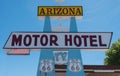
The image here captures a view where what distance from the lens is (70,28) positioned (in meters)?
18.9

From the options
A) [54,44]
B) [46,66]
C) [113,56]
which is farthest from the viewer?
[113,56]

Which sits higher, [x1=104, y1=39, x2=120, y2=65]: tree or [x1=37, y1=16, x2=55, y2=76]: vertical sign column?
[x1=104, y1=39, x2=120, y2=65]: tree

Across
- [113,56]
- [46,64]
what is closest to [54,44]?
[46,64]

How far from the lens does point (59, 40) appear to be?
17078 millimetres

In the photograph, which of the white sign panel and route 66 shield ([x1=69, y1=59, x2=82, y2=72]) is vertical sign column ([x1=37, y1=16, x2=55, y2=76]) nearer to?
route 66 shield ([x1=69, y1=59, x2=82, y2=72])

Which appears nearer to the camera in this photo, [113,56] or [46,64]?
[46,64]

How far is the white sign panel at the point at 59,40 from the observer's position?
16.9 m

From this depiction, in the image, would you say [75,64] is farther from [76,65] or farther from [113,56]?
[113,56]

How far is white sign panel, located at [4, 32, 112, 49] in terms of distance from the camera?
16859 mm

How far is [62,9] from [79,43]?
405cm

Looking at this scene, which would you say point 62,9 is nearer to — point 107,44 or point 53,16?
point 53,16

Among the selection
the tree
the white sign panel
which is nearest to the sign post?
the white sign panel

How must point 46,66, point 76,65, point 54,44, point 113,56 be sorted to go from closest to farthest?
point 54,44 → point 46,66 → point 76,65 → point 113,56

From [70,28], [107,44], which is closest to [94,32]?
[107,44]
